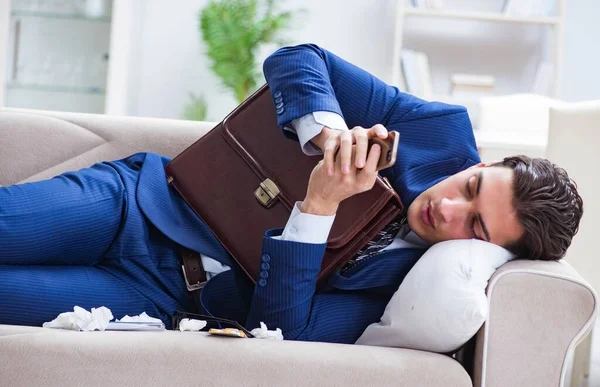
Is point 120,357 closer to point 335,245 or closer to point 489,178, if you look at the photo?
point 335,245

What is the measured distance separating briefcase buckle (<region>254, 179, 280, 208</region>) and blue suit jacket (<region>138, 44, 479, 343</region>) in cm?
13

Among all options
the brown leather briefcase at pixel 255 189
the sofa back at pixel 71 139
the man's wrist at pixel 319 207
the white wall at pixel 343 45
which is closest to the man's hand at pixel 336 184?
the man's wrist at pixel 319 207

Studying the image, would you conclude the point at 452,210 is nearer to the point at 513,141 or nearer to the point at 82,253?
the point at 82,253

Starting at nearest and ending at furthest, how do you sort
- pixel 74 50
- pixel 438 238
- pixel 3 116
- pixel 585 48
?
1. pixel 438 238
2. pixel 3 116
3. pixel 74 50
4. pixel 585 48

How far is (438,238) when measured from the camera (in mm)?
1449

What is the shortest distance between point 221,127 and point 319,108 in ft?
0.87

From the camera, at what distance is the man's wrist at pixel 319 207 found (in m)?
1.30

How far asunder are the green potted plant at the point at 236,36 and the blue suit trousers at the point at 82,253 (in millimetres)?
2347

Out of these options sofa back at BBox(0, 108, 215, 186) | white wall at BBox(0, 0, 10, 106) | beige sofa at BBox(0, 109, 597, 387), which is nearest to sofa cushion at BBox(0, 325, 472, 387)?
beige sofa at BBox(0, 109, 597, 387)

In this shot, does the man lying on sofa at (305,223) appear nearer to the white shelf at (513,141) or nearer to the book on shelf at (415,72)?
the white shelf at (513,141)

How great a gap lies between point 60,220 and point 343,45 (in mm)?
2884

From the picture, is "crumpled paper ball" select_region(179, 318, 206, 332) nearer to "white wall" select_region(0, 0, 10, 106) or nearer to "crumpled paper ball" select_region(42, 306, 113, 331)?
"crumpled paper ball" select_region(42, 306, 113, 331)

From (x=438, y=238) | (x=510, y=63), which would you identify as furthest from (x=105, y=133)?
(x=510, y=63)

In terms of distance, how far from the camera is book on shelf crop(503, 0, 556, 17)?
3.86m
